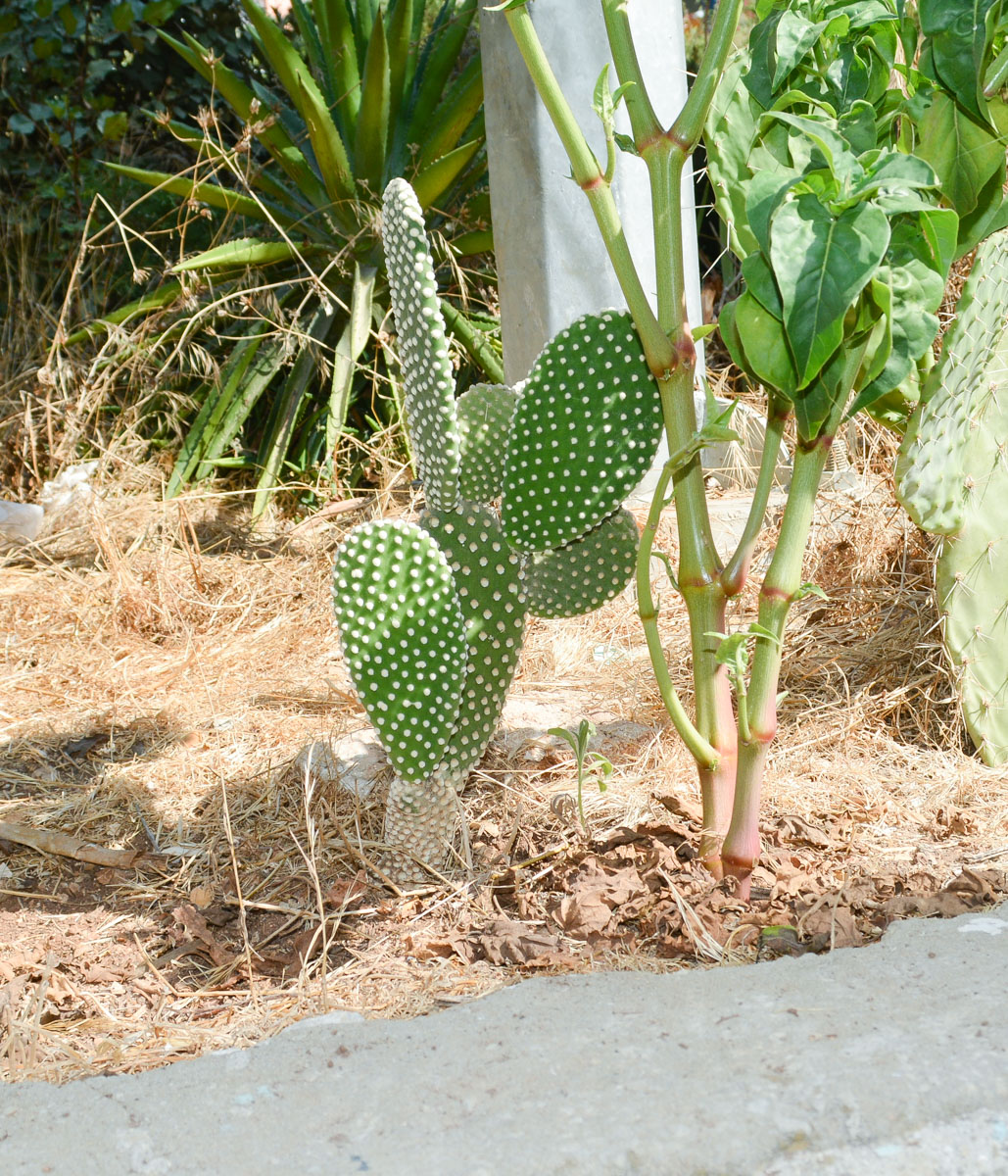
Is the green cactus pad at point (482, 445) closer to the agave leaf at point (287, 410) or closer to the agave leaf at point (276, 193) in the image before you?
the agave leaf at point (287, 410)

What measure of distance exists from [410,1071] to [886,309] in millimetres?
941

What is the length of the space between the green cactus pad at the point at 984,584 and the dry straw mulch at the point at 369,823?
12 cm

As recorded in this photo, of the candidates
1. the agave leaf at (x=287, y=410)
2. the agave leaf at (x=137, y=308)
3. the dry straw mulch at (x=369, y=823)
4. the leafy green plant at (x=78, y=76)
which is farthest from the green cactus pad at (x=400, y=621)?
the leafy green plant at (x=78, y=76)

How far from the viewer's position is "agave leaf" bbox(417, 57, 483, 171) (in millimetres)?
3748

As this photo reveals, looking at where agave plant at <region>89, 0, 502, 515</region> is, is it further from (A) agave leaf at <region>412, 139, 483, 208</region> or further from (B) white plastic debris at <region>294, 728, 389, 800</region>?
(B) white plastic debris at <region>294, 728, 389, 800</region>

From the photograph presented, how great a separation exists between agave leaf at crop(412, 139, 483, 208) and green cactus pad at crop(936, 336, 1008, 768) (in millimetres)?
2099

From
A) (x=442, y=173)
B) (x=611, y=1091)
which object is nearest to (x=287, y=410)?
(x=442, y=173)

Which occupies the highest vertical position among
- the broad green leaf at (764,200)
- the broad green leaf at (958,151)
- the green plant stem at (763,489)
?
the broad green leaf at (958,151)

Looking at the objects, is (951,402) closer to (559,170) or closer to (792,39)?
(792,39)

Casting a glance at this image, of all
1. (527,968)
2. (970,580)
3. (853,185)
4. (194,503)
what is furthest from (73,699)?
(853,185)

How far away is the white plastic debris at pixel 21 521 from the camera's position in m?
3.71

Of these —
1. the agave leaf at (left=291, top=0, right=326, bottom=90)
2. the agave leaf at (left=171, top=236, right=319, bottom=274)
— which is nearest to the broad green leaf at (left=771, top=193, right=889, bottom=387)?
the agave leaf at (left=171, top=236, right=319, bottom=274)

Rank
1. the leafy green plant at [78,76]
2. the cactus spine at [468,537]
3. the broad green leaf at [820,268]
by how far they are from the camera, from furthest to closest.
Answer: the leafy green plant at [78,76] < the cactus spine at [468,537] < the broad green leaf at [820,268]

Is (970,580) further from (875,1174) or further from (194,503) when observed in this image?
(194,503)
